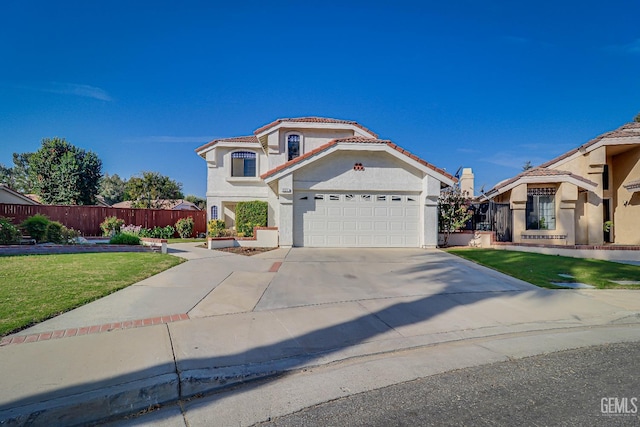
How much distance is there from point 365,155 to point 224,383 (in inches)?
505

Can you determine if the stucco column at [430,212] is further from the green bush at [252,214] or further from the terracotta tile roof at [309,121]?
the green bush at [252,214]

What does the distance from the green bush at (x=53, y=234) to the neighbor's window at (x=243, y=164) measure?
1036 cm

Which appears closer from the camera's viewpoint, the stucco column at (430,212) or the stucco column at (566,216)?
the stucco column at (430,212)

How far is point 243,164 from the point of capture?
22.9m

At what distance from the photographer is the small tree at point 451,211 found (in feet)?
54.3

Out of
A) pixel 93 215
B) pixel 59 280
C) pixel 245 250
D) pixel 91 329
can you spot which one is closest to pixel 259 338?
pixel 91 329

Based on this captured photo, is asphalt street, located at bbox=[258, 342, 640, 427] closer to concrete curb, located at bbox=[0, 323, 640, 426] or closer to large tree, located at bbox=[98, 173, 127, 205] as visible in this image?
concrete curb, located at bbox=[0, 323, 640, 426]

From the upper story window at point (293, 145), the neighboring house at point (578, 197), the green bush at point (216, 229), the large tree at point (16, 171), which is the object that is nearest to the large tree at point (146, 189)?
the green bush at point (216, 229)

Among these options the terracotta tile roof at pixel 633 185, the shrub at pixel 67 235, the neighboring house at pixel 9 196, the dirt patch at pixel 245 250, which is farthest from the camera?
the neighboring house at pixel 9 196

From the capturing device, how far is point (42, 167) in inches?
1266

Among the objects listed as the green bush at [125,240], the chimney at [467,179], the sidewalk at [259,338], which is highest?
the chimney at [467,179]

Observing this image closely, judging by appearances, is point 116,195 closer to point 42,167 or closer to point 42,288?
point 42,167

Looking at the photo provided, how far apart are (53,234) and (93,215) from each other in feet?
27.8

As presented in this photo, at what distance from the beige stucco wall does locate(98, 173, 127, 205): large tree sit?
64153 millimetres
